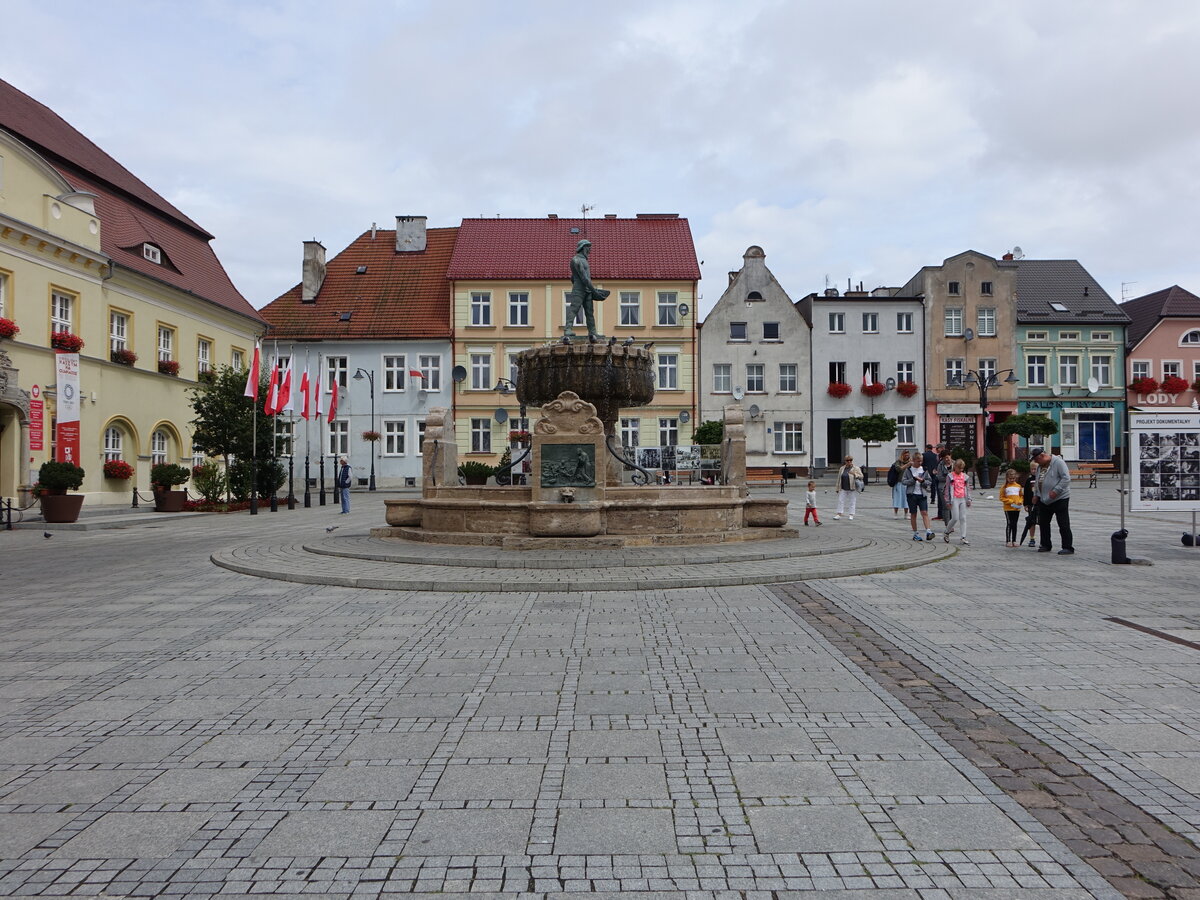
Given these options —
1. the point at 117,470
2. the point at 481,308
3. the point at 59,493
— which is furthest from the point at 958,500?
the point at 481,308

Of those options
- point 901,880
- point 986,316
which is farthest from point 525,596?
point 986,316

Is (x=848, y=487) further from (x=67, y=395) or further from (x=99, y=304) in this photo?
(x=99, y=304)

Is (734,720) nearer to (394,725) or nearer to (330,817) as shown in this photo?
(394,725)

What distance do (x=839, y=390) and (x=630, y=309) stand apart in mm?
12126

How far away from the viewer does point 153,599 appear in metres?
9.77

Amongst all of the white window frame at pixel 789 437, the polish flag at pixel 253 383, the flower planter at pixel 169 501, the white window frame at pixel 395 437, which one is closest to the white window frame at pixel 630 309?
the white window frame at pixel 789 437

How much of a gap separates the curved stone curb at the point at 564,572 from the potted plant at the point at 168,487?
16.1 metres

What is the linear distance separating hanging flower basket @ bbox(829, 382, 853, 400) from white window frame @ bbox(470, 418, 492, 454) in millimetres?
18472

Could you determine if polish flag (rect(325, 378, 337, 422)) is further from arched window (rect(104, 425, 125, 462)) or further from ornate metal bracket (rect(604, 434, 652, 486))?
ornate metal bracket (rect(604, 434, 652, 486))

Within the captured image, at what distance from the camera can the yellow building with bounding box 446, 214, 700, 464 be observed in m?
45.1

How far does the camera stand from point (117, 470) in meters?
29.4

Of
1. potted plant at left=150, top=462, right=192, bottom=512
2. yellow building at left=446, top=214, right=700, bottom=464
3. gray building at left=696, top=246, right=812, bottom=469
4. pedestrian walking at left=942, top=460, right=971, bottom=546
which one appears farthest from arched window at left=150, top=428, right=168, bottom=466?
pedestrian walking at left=942, top=460, right=971, bottom=546

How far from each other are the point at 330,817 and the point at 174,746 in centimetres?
149

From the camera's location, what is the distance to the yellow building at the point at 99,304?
25.7m
